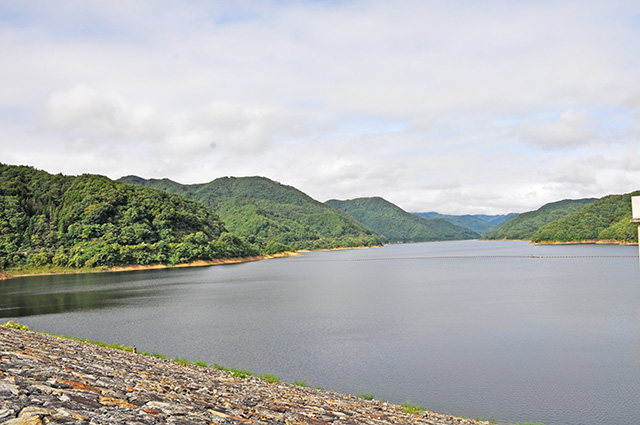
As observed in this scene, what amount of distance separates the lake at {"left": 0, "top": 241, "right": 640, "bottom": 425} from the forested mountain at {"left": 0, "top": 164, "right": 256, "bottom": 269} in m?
46.8

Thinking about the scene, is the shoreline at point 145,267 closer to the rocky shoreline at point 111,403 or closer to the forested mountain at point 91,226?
the forested mountain at point 91,226

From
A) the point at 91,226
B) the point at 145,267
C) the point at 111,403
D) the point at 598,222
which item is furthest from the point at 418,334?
the point at 598,222

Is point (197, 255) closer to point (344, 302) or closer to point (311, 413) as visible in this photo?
point (344, 302)

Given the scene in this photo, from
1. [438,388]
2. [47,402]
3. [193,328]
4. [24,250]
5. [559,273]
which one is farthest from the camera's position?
[24,250]

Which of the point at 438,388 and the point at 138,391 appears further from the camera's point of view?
the point at 438,388

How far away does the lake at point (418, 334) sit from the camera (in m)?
21.3

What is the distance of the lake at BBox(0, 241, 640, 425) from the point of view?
21312 mm

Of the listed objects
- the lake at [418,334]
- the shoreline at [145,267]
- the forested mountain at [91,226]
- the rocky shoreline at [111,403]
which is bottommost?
the lake at [418,334]

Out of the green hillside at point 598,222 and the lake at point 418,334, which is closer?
the lake at point 418,334

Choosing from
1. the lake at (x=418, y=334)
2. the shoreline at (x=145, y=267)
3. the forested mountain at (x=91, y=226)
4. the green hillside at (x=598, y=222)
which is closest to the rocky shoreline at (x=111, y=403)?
the lake at (x=418, y=334)

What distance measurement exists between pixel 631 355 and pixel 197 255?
117 metres

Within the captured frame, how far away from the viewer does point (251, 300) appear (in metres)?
56.0

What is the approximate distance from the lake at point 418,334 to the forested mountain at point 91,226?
4682 centimetres

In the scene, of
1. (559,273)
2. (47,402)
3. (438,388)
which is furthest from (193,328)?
(559,273)
